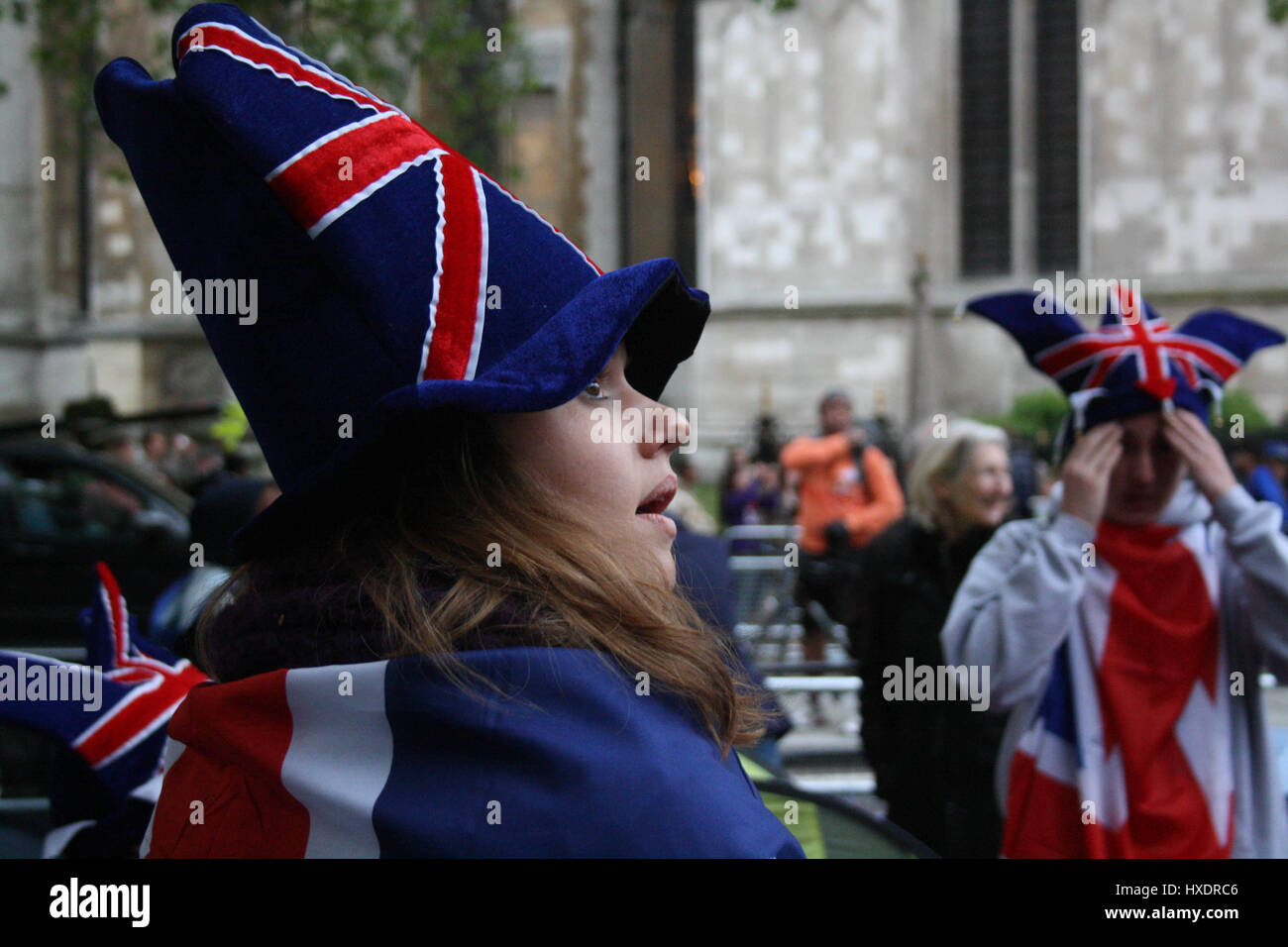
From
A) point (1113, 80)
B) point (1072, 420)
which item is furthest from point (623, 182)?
point (1072, 420)

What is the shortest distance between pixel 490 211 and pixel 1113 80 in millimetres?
18994

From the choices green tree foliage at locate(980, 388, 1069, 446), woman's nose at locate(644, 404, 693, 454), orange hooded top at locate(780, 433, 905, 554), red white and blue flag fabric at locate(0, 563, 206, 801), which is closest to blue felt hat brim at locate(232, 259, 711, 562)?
woman's nose at locate(644, 404, 693, 454)

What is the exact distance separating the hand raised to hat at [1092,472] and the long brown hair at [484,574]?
1427 millimetres

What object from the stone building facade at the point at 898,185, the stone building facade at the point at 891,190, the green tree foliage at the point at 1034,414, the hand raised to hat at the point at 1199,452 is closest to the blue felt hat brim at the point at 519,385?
the hand raised to hat at the point at 1199,452

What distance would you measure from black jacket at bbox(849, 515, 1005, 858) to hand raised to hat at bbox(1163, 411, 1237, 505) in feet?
2.39

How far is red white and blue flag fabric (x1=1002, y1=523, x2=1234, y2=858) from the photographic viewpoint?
2.39m

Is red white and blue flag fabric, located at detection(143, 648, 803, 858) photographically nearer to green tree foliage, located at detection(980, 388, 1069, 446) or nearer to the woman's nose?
the woman's nose

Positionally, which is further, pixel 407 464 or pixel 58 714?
pixel 58 714

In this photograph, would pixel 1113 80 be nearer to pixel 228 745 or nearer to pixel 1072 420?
pixel 1072 420

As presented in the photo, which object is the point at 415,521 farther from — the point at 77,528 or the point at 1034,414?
the point at 1034,414

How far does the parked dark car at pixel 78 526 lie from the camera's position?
8.30 meters

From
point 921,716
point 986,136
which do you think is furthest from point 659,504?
point 986,136

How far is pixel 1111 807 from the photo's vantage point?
2.43 m

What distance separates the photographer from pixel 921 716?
3258mm
